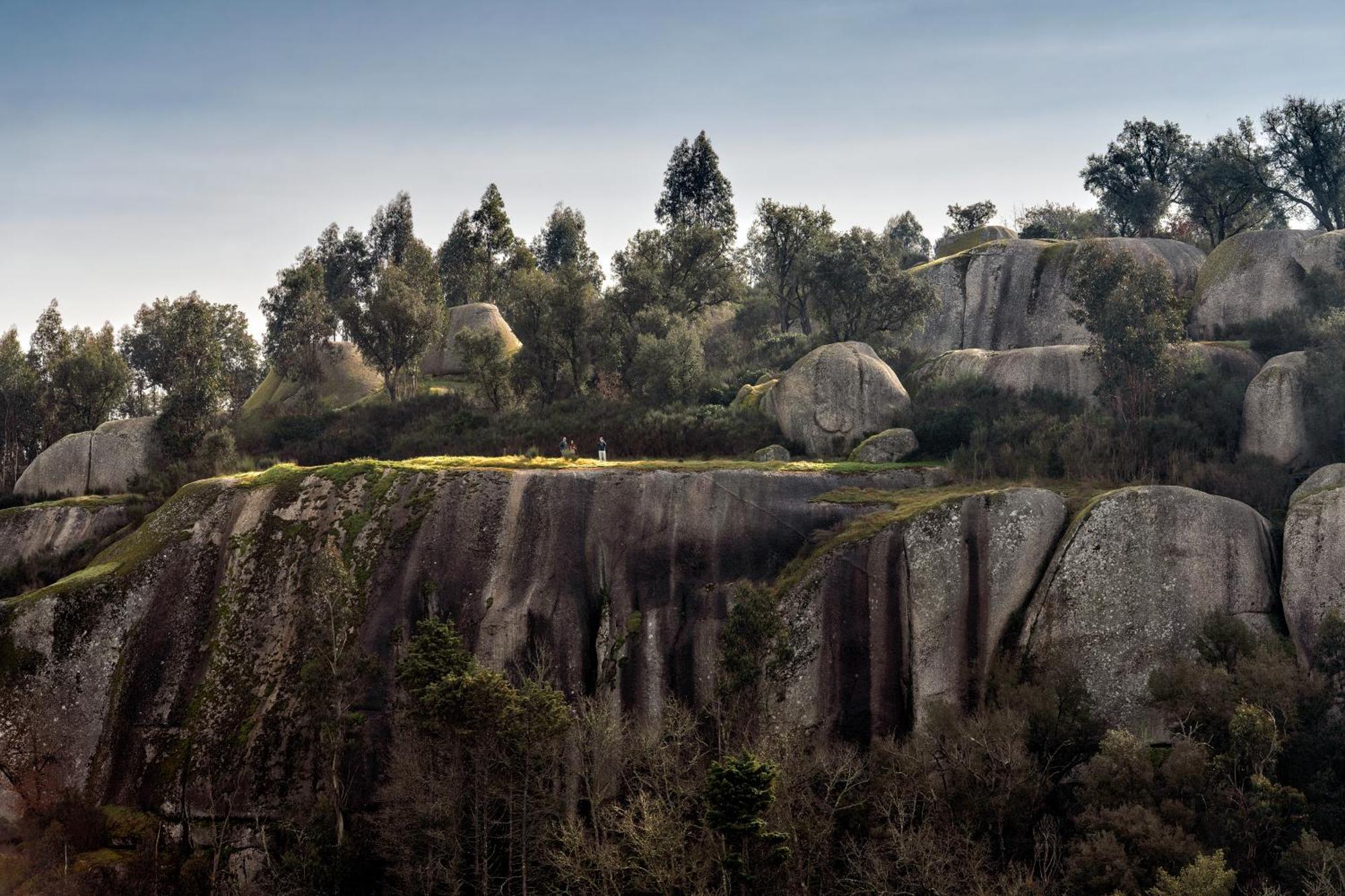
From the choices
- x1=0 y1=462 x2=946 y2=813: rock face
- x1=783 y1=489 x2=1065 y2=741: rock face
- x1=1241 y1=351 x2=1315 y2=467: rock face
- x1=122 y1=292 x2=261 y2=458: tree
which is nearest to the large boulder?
x1=122 y1=292 x2=261 y2=458: tree

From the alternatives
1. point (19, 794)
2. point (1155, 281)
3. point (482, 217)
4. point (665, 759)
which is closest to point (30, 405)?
point (482, 217)

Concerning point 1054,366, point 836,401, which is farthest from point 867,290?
point 836,401

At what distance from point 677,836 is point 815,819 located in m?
3.77


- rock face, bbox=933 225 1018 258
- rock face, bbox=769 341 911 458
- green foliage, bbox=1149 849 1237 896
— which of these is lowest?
green foliage, bbox=1149 849 1237 896

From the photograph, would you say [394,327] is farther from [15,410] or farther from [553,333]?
[15,410]

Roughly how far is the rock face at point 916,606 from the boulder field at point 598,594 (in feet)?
0.22

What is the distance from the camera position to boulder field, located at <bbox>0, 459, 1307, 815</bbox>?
113ft

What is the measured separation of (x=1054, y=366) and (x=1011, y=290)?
Answer: 14.6m

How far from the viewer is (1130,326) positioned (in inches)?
Answer: 1866

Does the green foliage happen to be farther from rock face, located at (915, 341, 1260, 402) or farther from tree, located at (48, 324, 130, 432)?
tree, located at (48, 324, 130, 432)

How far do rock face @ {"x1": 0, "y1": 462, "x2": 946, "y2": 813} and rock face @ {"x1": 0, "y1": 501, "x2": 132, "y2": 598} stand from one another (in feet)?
23.6

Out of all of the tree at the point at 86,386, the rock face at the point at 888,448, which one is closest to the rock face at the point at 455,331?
the tree at the point at 86,386

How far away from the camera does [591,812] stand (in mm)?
32156

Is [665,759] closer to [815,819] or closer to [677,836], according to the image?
[677,836]
